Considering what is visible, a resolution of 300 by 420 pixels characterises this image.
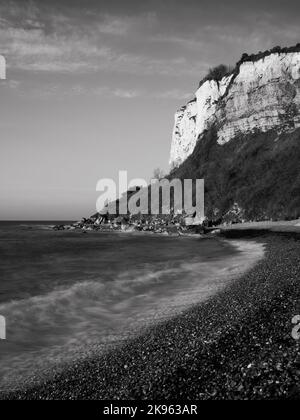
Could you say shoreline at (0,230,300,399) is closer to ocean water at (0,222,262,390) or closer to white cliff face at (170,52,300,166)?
ocean water at (0,222,262,390)

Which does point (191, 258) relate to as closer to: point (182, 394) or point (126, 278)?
point (126, 278)

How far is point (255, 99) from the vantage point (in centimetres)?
8762

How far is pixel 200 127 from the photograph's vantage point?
11119cm

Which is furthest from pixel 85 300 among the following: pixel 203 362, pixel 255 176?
pixel 255 176

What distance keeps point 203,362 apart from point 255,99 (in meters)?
87.7

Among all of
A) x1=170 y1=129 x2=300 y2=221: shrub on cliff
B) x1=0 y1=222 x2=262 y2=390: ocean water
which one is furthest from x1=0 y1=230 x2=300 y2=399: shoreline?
x1=170 y1=129 x2=300 y2=221: shrub on cliff

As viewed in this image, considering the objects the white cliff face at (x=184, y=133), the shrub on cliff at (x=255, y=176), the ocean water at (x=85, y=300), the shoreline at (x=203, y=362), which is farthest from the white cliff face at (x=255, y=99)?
the shoreline at (x=203, y=362)

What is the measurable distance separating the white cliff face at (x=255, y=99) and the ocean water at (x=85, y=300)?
57816 millimetres

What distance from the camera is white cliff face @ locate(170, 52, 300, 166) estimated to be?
80938 millimetres

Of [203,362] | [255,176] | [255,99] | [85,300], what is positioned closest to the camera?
[203,362]

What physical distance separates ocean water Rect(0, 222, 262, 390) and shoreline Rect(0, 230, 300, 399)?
120 cm

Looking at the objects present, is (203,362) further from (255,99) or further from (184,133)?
(184,133)

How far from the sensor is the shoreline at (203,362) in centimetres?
807
